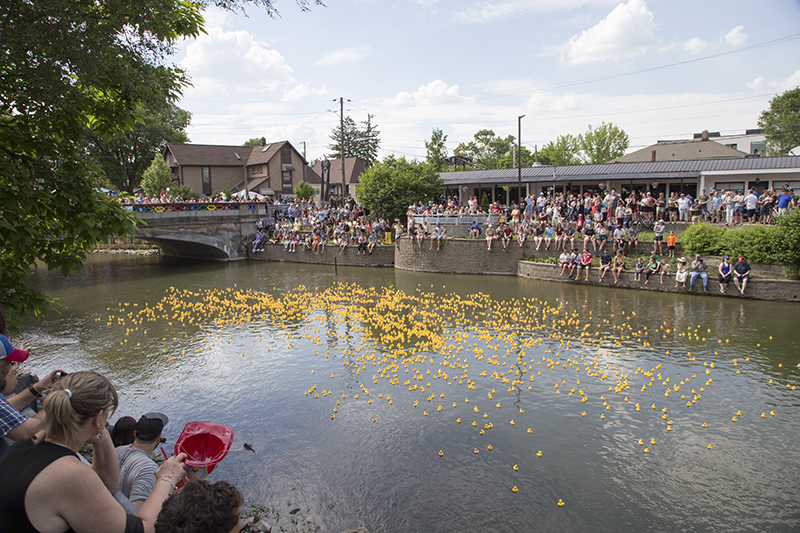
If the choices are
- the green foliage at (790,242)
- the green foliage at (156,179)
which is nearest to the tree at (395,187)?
the green foliage at (790,242)

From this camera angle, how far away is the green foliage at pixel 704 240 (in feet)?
72.1

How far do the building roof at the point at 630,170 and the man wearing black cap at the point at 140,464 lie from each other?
111ft

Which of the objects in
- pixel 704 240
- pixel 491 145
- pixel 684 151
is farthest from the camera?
pixel 491 145

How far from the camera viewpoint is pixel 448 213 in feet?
99.7

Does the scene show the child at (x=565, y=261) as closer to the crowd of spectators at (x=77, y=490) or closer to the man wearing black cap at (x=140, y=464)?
the man wearing black cap at (x=140, y=464)

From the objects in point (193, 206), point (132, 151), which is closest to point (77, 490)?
point (193, 206)

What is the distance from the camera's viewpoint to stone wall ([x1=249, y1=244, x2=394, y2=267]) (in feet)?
107

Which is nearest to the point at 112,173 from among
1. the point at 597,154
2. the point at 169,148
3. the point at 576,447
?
the point at 169,148

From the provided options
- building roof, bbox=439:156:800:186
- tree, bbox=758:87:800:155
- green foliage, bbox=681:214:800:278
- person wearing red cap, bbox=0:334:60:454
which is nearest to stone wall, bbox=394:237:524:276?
green foliage, bbox=681:214:800:278

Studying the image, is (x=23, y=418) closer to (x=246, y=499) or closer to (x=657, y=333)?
(x=246, y=499)

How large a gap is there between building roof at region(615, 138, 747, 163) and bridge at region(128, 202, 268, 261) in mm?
35313

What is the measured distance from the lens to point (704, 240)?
22203 millimetres

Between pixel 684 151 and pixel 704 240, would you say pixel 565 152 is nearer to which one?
pixel 684 151

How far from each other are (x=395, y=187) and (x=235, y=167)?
32.0 meters
